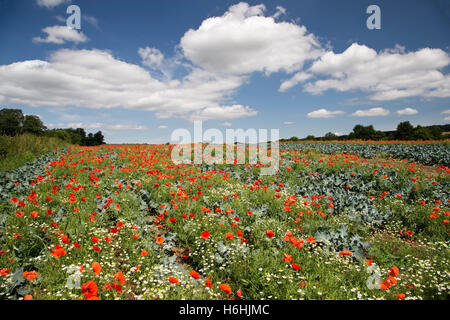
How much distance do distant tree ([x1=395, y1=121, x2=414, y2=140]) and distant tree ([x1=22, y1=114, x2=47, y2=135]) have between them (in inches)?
3377

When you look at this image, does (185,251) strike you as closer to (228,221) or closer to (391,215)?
(228,221)

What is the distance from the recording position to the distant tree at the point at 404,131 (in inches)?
2151

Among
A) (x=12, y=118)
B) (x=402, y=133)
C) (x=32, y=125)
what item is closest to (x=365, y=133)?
(x=402, y=133)

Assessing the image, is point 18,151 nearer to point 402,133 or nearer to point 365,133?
point 402,133

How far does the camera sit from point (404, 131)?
184ft

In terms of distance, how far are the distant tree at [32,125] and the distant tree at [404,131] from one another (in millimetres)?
85783

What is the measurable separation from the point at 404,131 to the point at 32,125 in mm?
89565

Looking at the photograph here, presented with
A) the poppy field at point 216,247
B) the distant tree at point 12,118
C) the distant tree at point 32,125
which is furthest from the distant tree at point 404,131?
the distant tree at point 12,118

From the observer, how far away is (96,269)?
7.38ft

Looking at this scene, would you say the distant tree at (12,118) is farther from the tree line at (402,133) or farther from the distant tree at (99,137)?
the tree line at (402,133)

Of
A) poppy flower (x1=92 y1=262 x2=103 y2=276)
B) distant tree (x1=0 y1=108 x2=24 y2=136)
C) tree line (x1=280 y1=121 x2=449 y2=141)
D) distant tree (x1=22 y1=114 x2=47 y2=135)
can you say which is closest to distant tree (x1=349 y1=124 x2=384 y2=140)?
tree line (x1=280 y1=121 x2=449 y2=141)

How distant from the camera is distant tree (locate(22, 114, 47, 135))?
163ft

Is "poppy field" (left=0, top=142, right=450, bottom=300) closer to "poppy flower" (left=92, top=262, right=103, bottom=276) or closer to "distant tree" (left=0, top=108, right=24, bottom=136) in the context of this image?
"poppy flower" (left=92, top=262, right=103, bottom=276)
